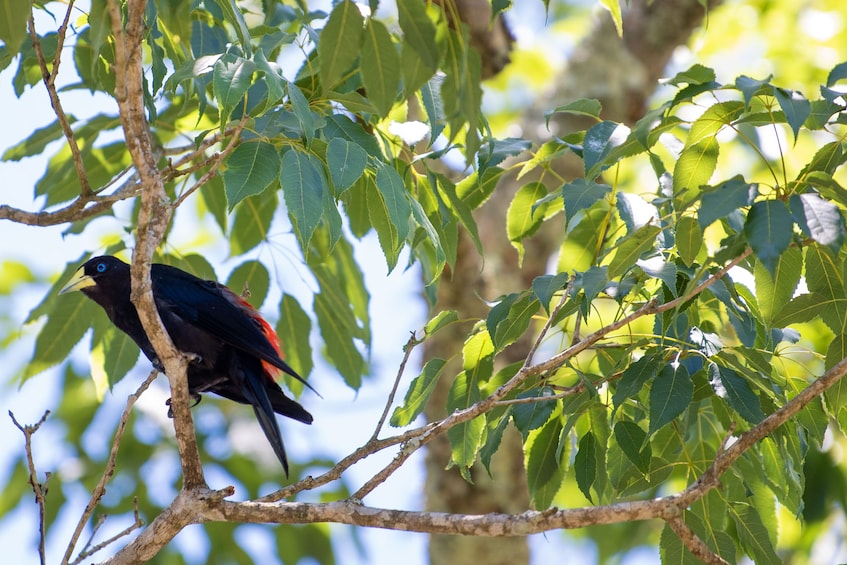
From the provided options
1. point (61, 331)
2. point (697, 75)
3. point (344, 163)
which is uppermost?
point (61, 331)

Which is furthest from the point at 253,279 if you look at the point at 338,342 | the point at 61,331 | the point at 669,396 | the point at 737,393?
the point at 737,393

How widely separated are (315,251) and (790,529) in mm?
4254

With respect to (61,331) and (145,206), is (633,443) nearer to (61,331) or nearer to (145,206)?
(145,206)

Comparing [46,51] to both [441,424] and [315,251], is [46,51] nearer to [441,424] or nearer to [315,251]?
[315,251]

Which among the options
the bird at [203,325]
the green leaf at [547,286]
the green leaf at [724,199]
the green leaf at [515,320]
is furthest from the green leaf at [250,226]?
the green leaf at [724,199]

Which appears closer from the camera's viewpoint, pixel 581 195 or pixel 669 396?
pixel 669 396

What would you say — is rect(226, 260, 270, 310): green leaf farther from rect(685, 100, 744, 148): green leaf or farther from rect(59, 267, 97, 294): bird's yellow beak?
rect(685, 100, 744, 148): green leaf

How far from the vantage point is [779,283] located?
2.43m

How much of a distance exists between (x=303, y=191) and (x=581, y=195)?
2.42ft

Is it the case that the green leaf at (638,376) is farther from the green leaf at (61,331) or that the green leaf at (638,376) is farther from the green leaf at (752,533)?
the green leaf at (61,331)

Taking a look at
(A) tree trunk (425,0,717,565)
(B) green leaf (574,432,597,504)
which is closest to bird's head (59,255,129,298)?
(A) tree trunk (425,0,717,565)

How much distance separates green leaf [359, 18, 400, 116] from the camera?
77.9 inches

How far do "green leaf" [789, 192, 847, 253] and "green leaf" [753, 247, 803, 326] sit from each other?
12.3 inches

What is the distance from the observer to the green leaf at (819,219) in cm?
201
